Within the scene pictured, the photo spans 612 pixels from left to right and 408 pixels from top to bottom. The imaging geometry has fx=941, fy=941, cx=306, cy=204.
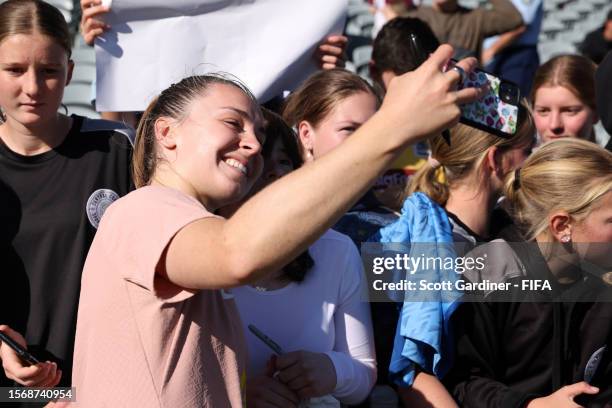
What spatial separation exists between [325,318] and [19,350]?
0.79 m

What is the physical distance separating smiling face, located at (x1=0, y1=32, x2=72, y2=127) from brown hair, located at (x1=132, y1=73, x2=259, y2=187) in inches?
25.5

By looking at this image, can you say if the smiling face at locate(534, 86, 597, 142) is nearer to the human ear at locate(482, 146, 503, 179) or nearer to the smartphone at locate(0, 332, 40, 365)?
the human ear at locate(482, 146, 503, 179)

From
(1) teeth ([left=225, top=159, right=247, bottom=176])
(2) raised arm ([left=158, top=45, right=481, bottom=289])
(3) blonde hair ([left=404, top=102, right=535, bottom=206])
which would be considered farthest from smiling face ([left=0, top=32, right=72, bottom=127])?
(2) raised arm ([left=158, top=45, right=481, bottom=289])

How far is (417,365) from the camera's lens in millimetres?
2750

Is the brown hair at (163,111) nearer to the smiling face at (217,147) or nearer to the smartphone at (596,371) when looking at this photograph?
the smiling face at (217,147)

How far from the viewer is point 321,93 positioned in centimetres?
312

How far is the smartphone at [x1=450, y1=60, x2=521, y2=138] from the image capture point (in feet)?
5.90

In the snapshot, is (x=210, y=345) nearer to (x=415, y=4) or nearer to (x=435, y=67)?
(x=435, y=67)

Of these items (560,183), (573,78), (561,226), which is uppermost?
(573,78)

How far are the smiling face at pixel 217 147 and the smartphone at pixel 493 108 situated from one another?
430mm

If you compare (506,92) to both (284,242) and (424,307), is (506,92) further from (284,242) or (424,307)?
(424,307)

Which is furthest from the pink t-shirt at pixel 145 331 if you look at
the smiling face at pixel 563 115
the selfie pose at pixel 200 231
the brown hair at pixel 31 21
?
the smiling face at pixel 563 115

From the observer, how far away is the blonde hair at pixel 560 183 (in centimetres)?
283

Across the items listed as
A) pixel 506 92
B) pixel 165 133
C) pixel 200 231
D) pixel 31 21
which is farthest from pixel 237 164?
pixel 31 21
